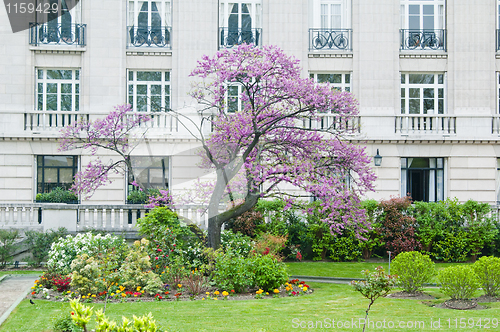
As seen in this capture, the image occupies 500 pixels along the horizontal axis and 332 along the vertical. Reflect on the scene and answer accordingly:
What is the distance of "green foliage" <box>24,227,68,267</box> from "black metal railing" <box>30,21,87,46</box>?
1004 centimetres

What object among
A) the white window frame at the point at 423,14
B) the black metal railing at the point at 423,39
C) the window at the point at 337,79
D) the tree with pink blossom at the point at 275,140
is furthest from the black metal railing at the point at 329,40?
the tree with pink blossom at the point at 275,140

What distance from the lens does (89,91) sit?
73.9 feet

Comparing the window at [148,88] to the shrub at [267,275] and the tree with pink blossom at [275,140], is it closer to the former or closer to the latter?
the tree with pink blossom at [275,140]

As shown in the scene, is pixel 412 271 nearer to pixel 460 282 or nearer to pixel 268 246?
pixel 460 282

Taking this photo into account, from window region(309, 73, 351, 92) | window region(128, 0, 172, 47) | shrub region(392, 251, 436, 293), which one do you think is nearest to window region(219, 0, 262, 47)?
window region(128, 0, 172, 47)

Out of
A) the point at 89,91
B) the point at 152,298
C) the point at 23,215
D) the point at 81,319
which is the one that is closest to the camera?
the point at 81,319

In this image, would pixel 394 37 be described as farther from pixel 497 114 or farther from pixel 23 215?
pixel 23 215

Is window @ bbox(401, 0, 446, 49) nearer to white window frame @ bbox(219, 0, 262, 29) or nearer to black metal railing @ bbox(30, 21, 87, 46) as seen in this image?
white window frame @ bbox(219, 0, 262, 29)

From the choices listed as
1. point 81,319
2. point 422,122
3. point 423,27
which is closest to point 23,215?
point 81,319

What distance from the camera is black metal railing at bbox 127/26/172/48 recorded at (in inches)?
909

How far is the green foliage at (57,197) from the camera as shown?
21703mm

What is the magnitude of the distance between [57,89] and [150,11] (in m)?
5.72

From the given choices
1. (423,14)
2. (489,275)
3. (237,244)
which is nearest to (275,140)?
(237,244)

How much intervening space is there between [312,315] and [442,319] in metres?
2.37
